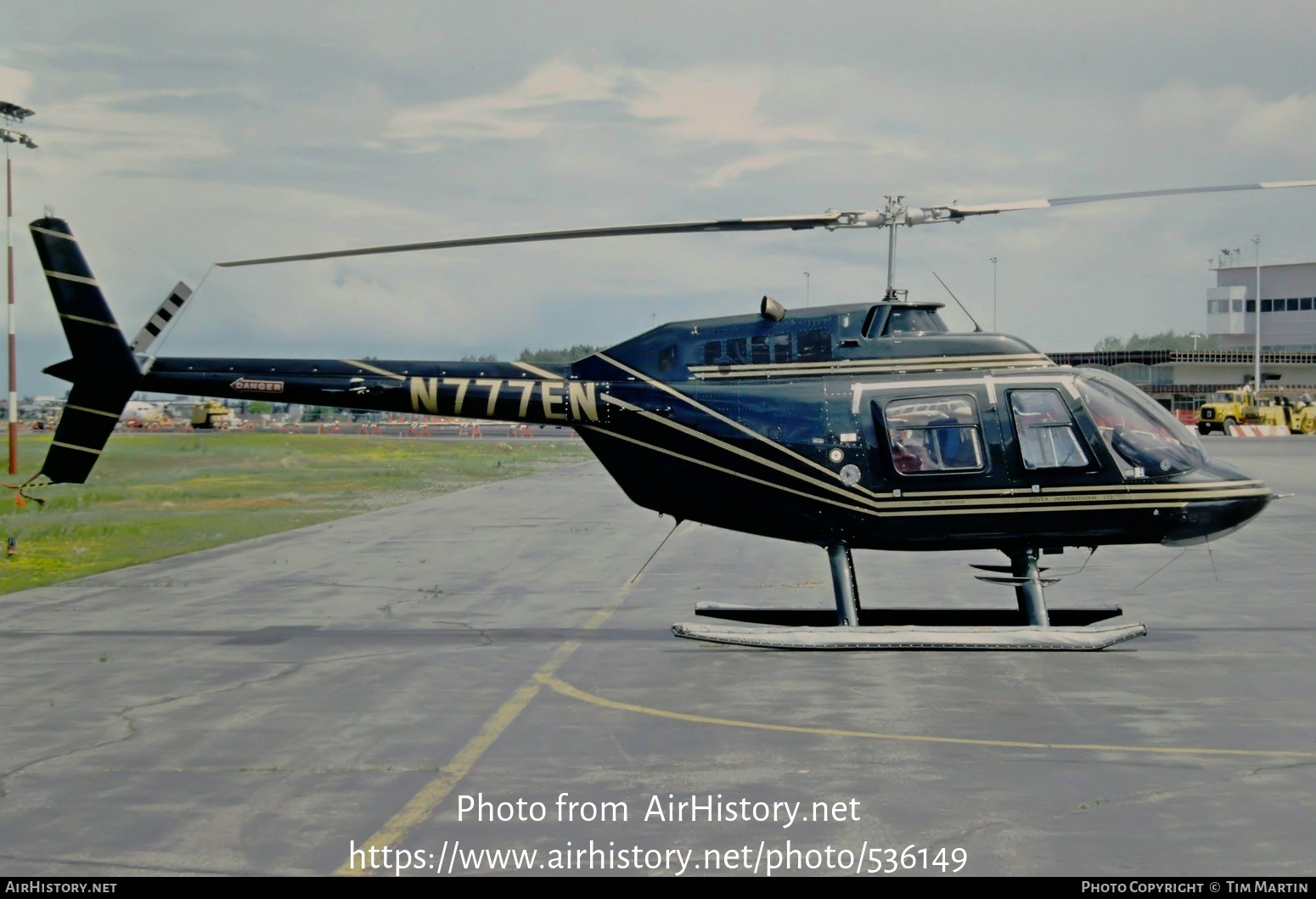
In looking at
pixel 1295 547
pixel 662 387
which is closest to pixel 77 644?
pixel 662 387

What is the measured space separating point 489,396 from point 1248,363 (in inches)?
4724

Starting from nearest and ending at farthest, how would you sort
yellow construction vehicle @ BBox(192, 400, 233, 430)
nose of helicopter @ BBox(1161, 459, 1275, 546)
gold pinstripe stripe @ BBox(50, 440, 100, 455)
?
nose of helicopter @ BBox(1161, 459, 1275, 546), gold pinstripe stripe @ BBox(50, 440, 100, 455), yellow construction vehicle @ BBox(192, 400, 233, 430)

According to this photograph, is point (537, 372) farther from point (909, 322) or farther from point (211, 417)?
point (211, 417)

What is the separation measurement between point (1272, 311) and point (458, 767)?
143 meters

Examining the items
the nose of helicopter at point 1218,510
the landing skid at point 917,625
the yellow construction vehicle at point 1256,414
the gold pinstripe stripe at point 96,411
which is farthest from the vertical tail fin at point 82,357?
the yellow construction vehicle at point 1256,414

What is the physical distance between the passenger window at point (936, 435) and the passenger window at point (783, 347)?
1371 millimetres

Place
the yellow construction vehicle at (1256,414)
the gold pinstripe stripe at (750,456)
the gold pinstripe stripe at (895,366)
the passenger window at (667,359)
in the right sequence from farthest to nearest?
the yellow construction vehicle at (1256,414) → the passenger window at (667,359) → the gold pinstripe stripe at (895,366) → the gold pinstripe stripe at (750,456)

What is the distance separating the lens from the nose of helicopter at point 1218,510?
14.3 meters

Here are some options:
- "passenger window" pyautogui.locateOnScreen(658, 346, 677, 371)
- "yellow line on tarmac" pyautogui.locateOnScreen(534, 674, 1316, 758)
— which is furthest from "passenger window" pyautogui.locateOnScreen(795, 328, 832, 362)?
"yellow line on tarmac" pyautogui.locateOnScreen(534, 674, 1316, 758)

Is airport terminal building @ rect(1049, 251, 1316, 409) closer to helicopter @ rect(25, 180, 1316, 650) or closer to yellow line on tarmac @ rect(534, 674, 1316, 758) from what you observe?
helicopter @ rect(25, 180, 1316, 650)

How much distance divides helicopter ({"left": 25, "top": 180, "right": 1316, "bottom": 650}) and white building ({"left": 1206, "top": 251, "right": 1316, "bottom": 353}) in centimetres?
13018

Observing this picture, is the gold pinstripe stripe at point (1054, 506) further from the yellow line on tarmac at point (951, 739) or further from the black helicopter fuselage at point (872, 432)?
the yellow line on tarmac at point (951, 739)

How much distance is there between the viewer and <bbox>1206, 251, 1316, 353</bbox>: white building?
13262 cm

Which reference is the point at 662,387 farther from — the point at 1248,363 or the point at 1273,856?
the point at 1248,363
